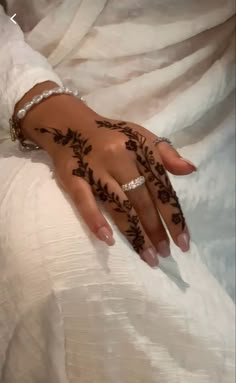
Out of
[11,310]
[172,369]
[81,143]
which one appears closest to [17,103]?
[81,143]

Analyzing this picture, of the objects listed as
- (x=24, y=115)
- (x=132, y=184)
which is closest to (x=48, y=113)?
(x=24, y=115)

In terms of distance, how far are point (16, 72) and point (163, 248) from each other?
273mm

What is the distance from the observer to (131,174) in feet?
2.30

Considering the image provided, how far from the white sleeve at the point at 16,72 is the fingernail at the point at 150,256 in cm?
24

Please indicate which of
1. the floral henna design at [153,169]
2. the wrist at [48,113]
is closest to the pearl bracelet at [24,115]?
the wrist at [48,113]

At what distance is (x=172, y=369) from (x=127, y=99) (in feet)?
1.11

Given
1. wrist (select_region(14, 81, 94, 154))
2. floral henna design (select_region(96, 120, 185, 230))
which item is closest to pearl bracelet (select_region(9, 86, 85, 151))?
wrist (select_region(14, 81, 94, 154))

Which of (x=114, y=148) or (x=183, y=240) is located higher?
(x=114, y=148)

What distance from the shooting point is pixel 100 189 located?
0.70 m

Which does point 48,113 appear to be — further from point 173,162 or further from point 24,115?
point 173,162

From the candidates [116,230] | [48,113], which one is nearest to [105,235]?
[116,230]

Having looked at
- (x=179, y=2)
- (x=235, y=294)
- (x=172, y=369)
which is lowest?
(x=235, y=294)

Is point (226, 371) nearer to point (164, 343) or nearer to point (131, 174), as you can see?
point (164, 343)

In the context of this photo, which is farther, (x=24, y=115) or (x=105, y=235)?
(x=24, y=115)
